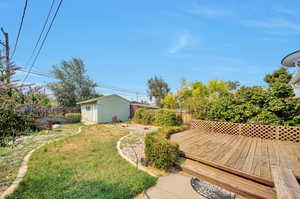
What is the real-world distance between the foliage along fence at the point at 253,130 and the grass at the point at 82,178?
5.86 m

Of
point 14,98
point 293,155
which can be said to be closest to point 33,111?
point 14,98

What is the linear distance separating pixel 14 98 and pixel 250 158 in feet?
19.2

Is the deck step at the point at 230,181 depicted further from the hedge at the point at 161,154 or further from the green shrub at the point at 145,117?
the green shrub at the point at 145,117

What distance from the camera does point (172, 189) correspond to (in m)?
2.55

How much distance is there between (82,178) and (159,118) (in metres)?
8.00

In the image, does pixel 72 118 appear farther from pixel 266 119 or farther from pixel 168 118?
pixel 266 119

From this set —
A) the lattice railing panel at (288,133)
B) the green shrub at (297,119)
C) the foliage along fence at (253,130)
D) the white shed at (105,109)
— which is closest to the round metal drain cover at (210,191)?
the foliage along fence at (253,130)

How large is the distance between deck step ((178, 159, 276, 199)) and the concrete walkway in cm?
33

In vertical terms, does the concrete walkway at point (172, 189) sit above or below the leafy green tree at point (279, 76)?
below

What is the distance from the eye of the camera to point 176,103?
1916 centimetres

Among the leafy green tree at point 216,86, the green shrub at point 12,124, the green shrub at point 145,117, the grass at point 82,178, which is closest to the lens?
the green shrub at point 12,124

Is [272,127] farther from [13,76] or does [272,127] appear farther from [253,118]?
[13,76]

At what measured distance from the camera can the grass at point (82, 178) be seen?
7.81 ft

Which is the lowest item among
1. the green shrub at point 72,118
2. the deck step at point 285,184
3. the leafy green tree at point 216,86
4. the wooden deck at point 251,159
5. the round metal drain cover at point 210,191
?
the round metal drain cover at point 210,191
